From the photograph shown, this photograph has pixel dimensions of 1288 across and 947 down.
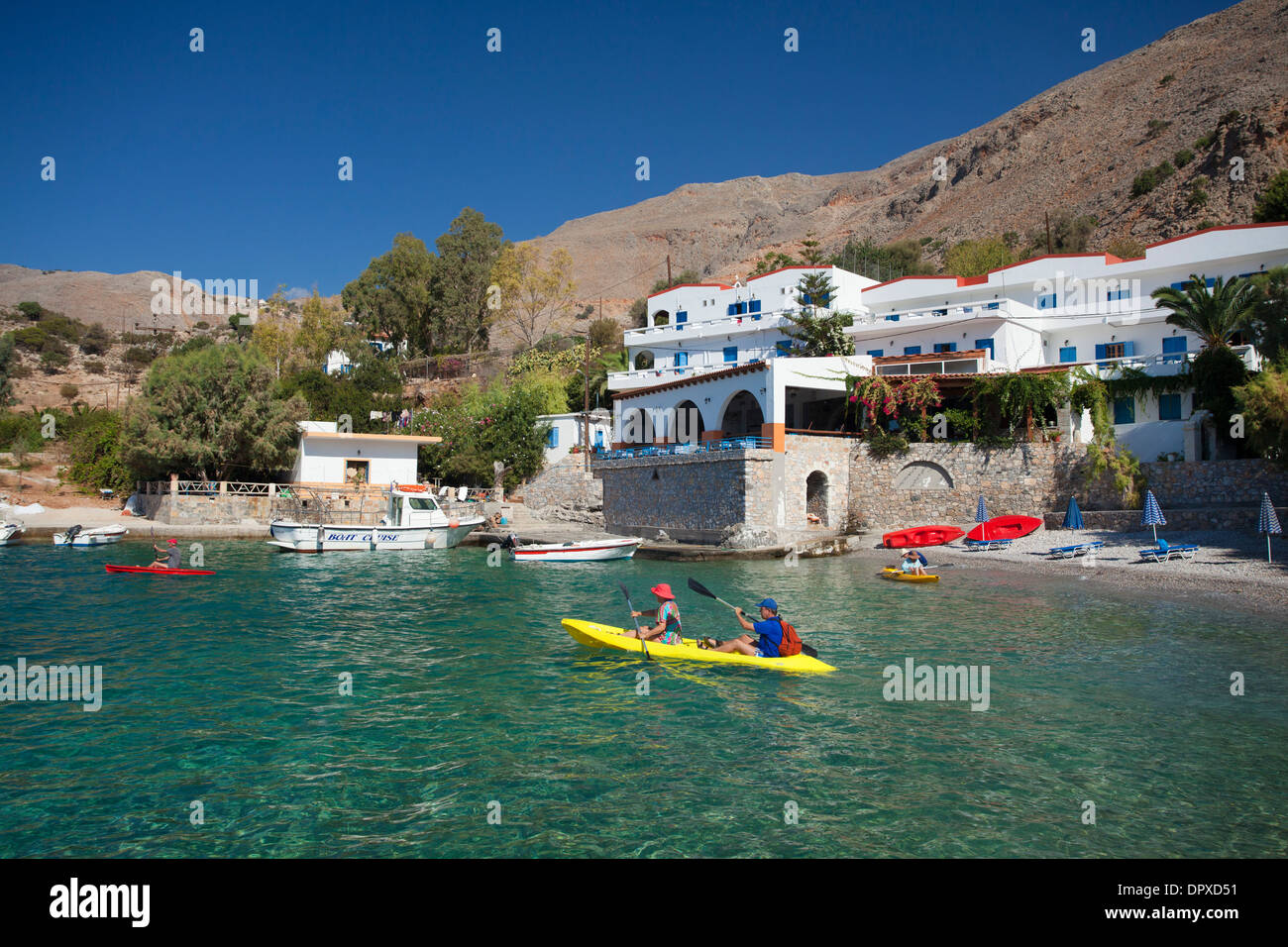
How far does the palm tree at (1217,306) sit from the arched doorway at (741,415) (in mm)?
19259

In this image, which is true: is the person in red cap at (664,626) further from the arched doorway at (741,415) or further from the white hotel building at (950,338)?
the arched doorway at (741,415)

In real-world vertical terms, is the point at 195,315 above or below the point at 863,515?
above

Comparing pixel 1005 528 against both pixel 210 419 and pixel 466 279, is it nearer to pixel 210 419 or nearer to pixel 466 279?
pixel 210 419

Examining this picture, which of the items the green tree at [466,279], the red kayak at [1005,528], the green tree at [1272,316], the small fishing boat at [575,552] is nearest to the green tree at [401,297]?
the green tree at [466,279]

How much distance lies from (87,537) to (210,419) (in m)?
8.89

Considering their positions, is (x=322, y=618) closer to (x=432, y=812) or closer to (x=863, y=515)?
(x=432, y=812)

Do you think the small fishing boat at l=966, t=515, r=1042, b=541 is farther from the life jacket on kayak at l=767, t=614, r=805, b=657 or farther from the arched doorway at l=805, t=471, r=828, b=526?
the life jacket on kayak at l=767, t=614, r=805, b=657

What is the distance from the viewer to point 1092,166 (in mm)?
80812

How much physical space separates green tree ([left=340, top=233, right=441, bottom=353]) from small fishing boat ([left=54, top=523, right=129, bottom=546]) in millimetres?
31417

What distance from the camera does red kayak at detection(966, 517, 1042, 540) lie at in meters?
28.1

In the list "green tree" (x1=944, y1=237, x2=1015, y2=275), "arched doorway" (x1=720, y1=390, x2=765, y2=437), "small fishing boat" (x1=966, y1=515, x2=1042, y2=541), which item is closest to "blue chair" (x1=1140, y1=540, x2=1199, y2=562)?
"small fishing boat" (x1=966, y1=515, x2=1042, y2=541)

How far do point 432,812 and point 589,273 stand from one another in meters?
137

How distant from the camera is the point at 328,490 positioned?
40906 millimetres
